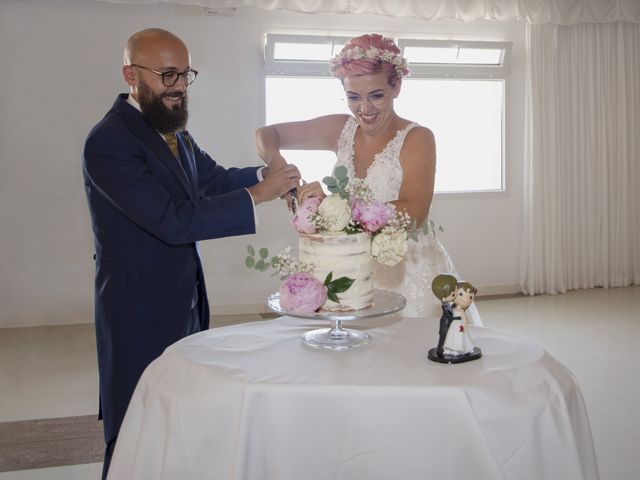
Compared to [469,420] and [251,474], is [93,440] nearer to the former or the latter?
[251,474]

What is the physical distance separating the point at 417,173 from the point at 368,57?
529mm

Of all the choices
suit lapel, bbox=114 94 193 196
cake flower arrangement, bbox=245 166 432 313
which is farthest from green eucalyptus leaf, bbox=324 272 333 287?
suit lapel, bbox=114 94 193 196

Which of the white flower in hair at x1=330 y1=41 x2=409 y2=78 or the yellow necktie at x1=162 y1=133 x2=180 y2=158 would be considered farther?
the white flower in hair at x1=330 y1=41 x2=409 y2=78

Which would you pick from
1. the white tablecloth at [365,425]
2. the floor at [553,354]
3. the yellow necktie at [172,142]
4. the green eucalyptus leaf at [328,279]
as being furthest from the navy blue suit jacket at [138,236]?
the floor at [553,354]

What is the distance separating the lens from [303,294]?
2020 millimetres

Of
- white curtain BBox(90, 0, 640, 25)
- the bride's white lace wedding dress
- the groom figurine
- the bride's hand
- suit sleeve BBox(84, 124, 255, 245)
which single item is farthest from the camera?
white curtain BBox(90, 0, 640, 25)

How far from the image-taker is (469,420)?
178cm

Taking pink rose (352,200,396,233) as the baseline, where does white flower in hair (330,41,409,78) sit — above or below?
above

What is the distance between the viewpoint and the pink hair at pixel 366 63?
3.12 m

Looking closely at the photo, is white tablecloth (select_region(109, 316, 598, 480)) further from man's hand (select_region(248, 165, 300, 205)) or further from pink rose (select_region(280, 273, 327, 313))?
man's hand (select_region(248, 165, 300, 205))

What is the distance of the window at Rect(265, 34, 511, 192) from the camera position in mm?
7453

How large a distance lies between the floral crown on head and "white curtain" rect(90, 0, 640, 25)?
13.3ft

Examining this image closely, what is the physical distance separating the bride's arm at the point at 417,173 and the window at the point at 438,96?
166 inches

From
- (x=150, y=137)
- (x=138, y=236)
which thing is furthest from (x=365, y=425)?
(x=150, y=137)
